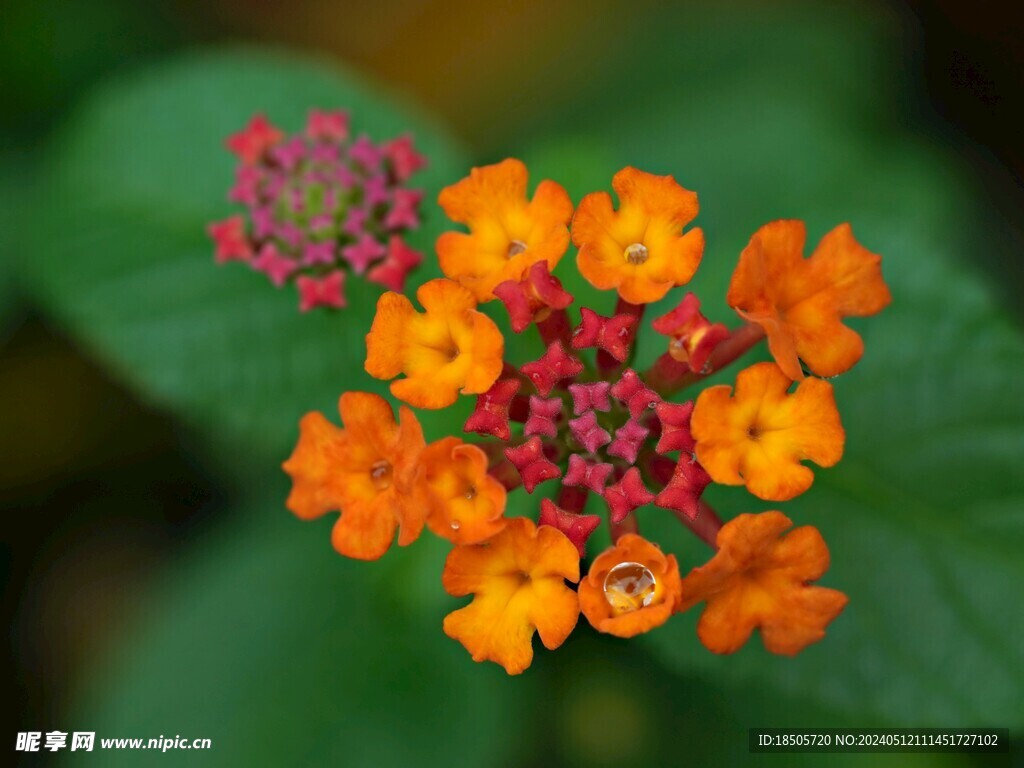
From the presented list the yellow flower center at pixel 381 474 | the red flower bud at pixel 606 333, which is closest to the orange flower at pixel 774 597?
the red flower bud at pixel 606 333

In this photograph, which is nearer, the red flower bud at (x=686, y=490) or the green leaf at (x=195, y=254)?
the red flower bud at (x=686, y=490)

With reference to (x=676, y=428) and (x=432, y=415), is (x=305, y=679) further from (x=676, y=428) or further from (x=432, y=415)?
(x=676, y=428)

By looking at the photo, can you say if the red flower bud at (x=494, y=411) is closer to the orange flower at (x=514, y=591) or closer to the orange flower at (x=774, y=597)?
Answer: the orange flower at (x=514, y=591)

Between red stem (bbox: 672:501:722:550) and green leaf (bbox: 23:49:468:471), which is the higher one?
green leaf (bbox: 23:49:468:471)

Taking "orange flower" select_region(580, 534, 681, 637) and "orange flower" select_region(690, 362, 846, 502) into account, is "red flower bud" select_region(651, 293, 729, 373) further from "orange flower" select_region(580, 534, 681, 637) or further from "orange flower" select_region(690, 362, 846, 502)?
"orange flower" select_region(580, 534, 681, 637)

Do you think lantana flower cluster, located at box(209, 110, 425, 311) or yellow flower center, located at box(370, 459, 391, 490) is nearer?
yellow flower center, located at box(370, 459, 391, 490)

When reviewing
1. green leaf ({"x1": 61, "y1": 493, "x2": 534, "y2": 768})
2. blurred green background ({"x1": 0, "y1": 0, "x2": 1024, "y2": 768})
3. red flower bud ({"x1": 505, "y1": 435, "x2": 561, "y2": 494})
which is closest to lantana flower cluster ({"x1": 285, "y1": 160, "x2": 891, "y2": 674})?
red flower bud ({"x1": 505, "y1": 435, "x2": 561, "y2": 494})

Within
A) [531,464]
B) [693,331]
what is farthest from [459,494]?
[693,331]

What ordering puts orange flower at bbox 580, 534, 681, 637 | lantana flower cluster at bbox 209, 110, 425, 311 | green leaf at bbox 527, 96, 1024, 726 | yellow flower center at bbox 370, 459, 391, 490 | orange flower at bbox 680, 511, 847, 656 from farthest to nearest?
lantana flower cluster at bbox 209, 110, 425, 311
green leaf at bbox 527, 96, 1024, 726
yellow flower center at bbox 370, 459, 391, 490
orange flower at bbox 680, 511, 847, 656
orange flower at bbox 580, 534, 681, 637
